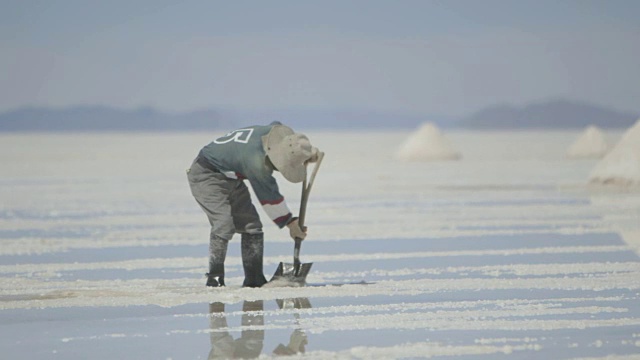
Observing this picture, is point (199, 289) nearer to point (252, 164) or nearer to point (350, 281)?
point (252, 164)

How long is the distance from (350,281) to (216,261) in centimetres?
88

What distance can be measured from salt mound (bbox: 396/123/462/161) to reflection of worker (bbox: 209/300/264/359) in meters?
23.4

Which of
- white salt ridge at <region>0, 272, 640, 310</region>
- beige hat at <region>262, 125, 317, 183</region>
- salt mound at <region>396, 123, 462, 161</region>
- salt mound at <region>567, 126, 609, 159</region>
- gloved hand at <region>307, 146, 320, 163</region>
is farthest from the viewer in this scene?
salt mound at <region>396, 123, 462, 161</region>

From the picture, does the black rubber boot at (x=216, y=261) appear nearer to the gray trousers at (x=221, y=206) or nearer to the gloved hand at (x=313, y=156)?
the gray trousers at (x=221, y=206)

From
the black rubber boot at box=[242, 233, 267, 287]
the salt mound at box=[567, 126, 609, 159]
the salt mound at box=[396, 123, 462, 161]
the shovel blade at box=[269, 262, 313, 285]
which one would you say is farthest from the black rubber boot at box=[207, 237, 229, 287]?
the salt mound at box=[567, 126, 609, 159]

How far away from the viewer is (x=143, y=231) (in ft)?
38.7

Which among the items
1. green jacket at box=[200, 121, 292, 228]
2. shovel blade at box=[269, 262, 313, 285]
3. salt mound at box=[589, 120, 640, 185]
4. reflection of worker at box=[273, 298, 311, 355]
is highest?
salt mound at box=[589, 120, 640, 185]

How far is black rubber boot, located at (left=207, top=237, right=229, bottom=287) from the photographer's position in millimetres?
7766

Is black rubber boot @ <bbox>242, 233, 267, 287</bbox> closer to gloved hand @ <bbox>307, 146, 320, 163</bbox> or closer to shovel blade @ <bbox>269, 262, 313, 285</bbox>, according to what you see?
shovel blade @ <bbox>269, 262, 313, 285</bbox>

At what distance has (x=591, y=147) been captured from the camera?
3042 cm

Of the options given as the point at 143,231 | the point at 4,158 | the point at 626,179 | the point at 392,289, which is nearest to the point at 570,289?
the point at 392,289

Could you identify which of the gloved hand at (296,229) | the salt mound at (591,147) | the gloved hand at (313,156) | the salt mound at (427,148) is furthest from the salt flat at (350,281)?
the salt mound at (591,147)

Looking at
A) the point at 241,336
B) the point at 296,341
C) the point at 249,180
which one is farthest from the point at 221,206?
the point at 296,341

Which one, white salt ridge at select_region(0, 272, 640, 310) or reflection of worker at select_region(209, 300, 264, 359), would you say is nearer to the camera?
reflection of worker at select_region(209, 300, 264, 359)
